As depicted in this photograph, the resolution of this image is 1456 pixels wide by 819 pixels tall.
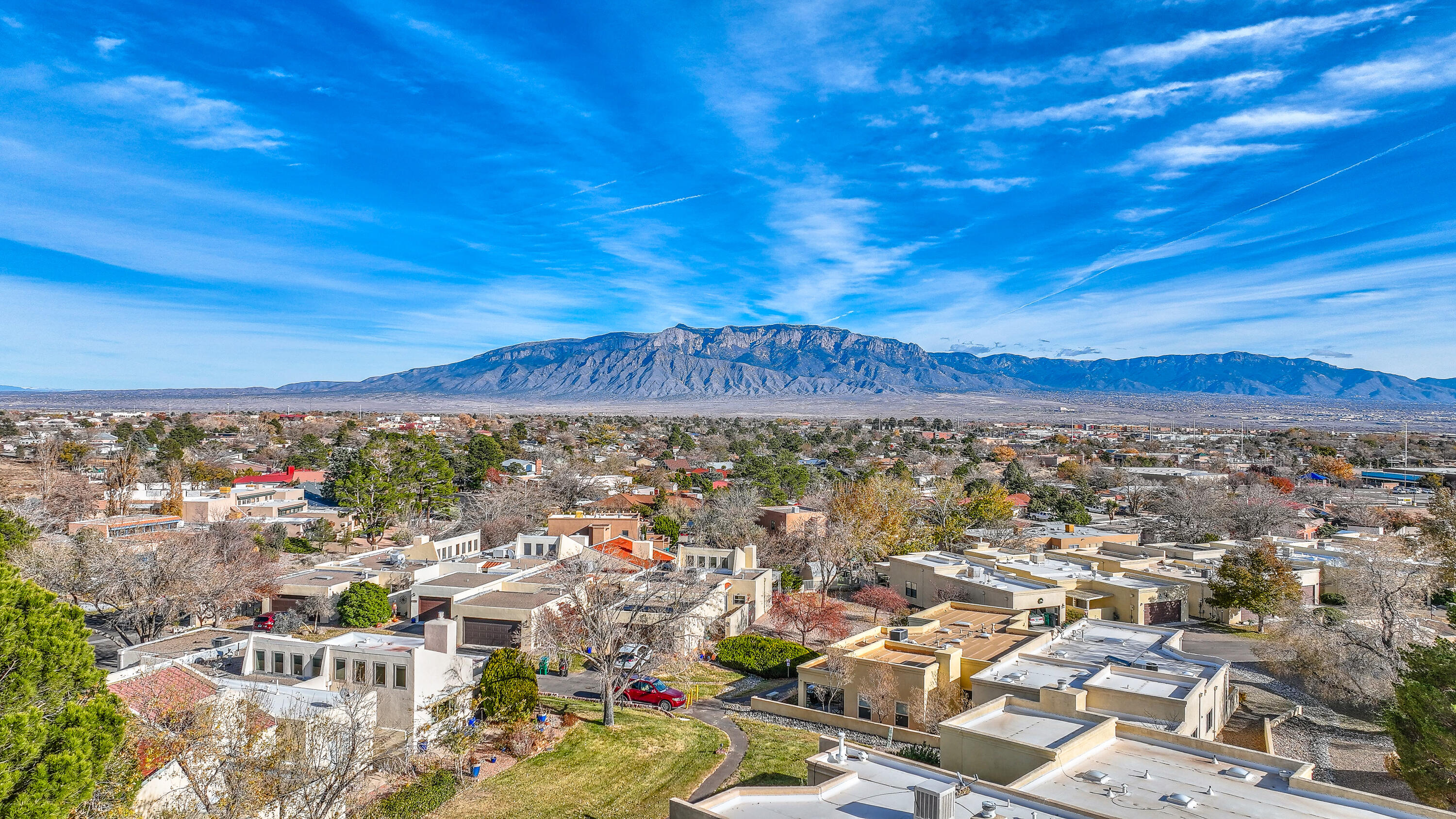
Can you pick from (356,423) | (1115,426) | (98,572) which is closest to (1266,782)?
(98,572)

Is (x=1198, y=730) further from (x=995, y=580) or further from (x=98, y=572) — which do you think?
(x=98, y=572)

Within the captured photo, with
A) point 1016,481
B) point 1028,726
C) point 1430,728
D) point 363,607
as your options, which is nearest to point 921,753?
point 1028,726

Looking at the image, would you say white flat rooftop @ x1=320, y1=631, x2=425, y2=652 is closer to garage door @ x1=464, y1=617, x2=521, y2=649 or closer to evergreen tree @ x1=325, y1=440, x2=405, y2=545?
garage door @ x1=464, y1=617, x2=521, y2=649

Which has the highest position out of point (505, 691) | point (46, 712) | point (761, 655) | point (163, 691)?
→ point (46, 712)

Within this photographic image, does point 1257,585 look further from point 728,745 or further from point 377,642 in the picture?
point 377,642

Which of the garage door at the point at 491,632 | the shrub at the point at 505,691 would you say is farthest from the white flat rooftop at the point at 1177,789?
the garage door at the point at 491,632

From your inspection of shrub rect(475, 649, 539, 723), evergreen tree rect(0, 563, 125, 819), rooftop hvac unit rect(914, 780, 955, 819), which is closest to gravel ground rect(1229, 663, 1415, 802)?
rooftop hvac unit rect(914, 780, 955, 819)
